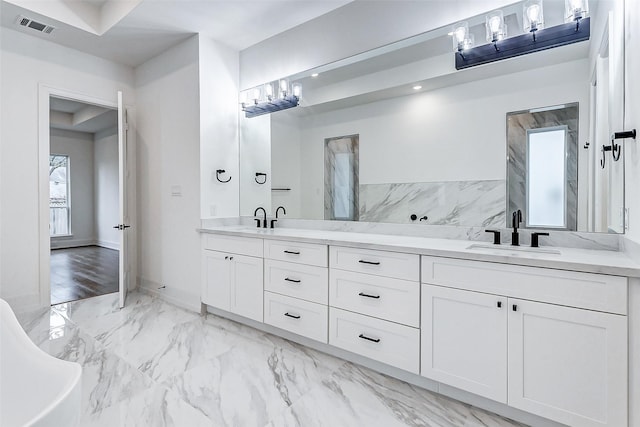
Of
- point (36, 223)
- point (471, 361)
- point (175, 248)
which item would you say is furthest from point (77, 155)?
point (471, 361)

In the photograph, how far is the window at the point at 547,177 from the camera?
1946mm

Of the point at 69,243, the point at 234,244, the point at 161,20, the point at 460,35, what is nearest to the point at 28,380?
the point at 234,244

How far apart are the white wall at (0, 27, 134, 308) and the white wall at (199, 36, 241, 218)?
1.68 m

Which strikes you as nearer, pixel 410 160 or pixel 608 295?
pixel 608 295

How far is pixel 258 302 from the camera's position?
2752mm

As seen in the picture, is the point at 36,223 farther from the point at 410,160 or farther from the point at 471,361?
the point at 471,361

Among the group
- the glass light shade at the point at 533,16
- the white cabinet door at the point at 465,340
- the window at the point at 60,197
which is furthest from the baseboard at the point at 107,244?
the glass light shade at the point at 533,16

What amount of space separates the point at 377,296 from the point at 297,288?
2.23ft

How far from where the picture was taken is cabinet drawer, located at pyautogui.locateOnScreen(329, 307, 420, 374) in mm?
1938

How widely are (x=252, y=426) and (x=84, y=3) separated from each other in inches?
157

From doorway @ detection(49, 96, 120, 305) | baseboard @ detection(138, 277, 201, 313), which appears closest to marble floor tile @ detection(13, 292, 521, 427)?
baseboard @ detection(138, 277, 201, 313)

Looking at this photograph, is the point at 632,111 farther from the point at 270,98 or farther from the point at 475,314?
the point at 270,98

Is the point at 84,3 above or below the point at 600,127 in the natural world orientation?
above

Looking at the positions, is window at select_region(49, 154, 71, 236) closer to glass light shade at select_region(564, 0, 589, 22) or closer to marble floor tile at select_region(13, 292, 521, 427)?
marble floor tile at select_region(13, 292, 521, 427)
